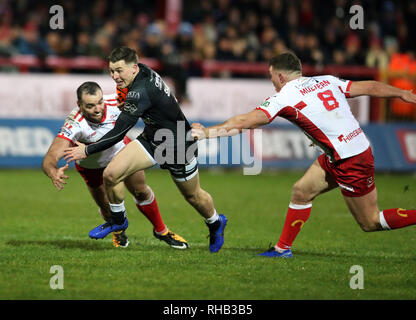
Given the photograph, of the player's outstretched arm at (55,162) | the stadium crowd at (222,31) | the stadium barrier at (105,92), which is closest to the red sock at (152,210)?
the player's outstretched arm at (55,162)

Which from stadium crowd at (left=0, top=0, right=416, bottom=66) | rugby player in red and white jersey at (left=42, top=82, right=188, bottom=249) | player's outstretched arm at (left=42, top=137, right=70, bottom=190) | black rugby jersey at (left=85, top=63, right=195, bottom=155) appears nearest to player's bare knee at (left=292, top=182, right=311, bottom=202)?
black rugby jersey at (left=85, top=63, right=195, bottom=155)

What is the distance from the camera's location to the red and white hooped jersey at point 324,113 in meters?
7.36

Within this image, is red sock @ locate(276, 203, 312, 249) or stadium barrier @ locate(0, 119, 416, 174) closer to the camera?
red sock @ locate(276, 203, 312, 249)

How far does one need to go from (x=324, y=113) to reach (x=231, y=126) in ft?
3.62

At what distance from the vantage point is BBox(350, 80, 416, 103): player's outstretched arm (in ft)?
24.1

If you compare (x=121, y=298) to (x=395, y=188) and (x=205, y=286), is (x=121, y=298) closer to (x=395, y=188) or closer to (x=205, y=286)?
(x=205, y=286)

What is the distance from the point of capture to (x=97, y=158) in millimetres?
8617

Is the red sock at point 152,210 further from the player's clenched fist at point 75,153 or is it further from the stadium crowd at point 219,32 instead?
the stadium crowd at point 219,32

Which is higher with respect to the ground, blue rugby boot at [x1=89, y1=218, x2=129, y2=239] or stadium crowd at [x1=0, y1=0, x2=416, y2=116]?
stadium crowd at [x1=0, y1=0, x2=416, y2=116]

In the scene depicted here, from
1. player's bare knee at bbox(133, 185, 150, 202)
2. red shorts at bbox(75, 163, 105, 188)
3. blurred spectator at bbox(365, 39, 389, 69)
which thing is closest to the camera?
player's bare knee at bbox(133, 185, 150, 202)

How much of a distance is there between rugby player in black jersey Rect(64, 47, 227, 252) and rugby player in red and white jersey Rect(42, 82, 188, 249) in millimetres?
311

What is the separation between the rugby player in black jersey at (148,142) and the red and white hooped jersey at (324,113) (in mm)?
1231

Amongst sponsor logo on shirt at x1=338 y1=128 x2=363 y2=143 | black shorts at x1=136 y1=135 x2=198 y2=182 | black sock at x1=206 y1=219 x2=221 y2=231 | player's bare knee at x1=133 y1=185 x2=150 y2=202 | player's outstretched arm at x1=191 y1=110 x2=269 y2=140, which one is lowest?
black sock at x1=206 y1=219 x2=221 y2=231

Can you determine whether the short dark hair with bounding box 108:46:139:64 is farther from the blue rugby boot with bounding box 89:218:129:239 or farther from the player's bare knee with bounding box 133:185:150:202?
the blue rugby boot with bounding box 89:218:129:239
